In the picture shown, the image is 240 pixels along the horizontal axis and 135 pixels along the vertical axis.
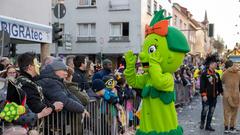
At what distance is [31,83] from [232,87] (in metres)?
6.74

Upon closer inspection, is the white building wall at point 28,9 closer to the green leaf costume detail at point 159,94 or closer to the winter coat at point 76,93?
the winter coat at point 76,93

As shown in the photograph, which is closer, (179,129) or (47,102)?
(47,102)

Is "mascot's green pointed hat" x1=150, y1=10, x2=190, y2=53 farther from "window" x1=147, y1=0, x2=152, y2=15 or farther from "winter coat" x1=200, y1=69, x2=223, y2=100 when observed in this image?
"window" x1=147, y1=0, x2=152, y2=15

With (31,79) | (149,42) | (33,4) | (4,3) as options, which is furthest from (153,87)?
(33,4)

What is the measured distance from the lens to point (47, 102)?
17.4 ft

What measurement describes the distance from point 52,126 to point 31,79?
85cm

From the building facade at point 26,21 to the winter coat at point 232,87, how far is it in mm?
6278

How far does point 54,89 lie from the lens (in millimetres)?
5535

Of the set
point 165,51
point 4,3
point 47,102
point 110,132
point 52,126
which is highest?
point 4,3

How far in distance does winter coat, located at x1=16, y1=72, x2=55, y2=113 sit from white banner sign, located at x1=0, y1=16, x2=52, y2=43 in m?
7.82

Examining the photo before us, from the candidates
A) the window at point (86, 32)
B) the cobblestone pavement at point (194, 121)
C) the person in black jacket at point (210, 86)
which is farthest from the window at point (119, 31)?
the person in black jacket at point (210, 86)

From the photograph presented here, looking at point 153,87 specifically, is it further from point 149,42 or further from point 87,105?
point 87,105

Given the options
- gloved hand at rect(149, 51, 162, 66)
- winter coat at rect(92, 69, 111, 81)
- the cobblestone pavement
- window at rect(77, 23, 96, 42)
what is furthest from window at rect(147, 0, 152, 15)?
gloved hand at rect(149, 51, 162, 66)

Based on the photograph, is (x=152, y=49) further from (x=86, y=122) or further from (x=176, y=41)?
(x=86, y=122)
